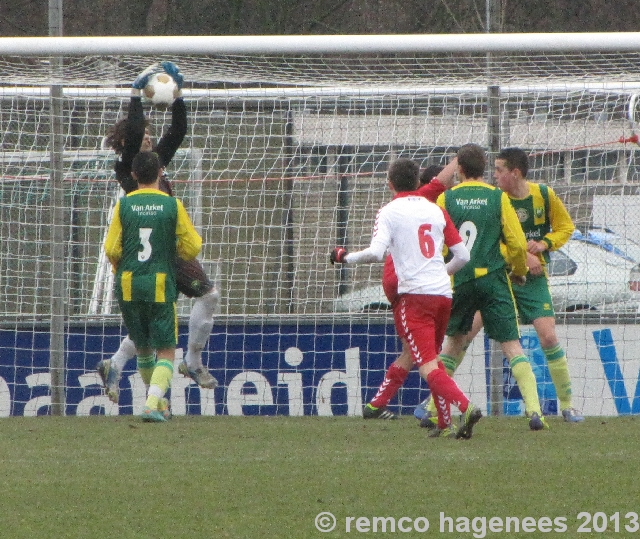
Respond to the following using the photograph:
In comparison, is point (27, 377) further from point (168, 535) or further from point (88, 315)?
point (168, 535)

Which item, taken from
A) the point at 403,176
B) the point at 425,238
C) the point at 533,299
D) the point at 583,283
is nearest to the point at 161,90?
the point at 403,176

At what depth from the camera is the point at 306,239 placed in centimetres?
959

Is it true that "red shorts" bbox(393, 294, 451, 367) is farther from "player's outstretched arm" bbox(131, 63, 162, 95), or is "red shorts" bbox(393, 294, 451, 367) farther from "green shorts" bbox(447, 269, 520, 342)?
"player's outstretched arm" bbox(131, 63, 162, 95)

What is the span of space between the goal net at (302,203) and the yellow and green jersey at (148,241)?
1522 millimetres

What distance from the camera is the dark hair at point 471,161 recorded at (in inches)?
283

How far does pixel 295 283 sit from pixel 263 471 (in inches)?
148

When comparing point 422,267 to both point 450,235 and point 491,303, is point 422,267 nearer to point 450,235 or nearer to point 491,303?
point 450,235

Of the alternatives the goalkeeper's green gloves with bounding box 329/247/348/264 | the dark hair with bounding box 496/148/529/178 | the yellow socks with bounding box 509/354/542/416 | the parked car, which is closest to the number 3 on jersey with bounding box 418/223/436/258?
the goalkeeper's green gloves with bounding box 329/247/348/264

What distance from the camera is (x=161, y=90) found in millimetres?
7660

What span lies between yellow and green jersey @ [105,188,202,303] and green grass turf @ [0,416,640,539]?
869 millimetres

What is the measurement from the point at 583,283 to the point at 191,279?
3.36 metres

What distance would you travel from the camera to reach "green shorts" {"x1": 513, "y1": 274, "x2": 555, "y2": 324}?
767 cm

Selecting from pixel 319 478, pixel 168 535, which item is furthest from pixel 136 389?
pixel 168 535

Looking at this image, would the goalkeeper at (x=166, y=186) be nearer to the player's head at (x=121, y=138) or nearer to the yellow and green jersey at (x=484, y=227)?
the player's head at (x=121, y=138)
